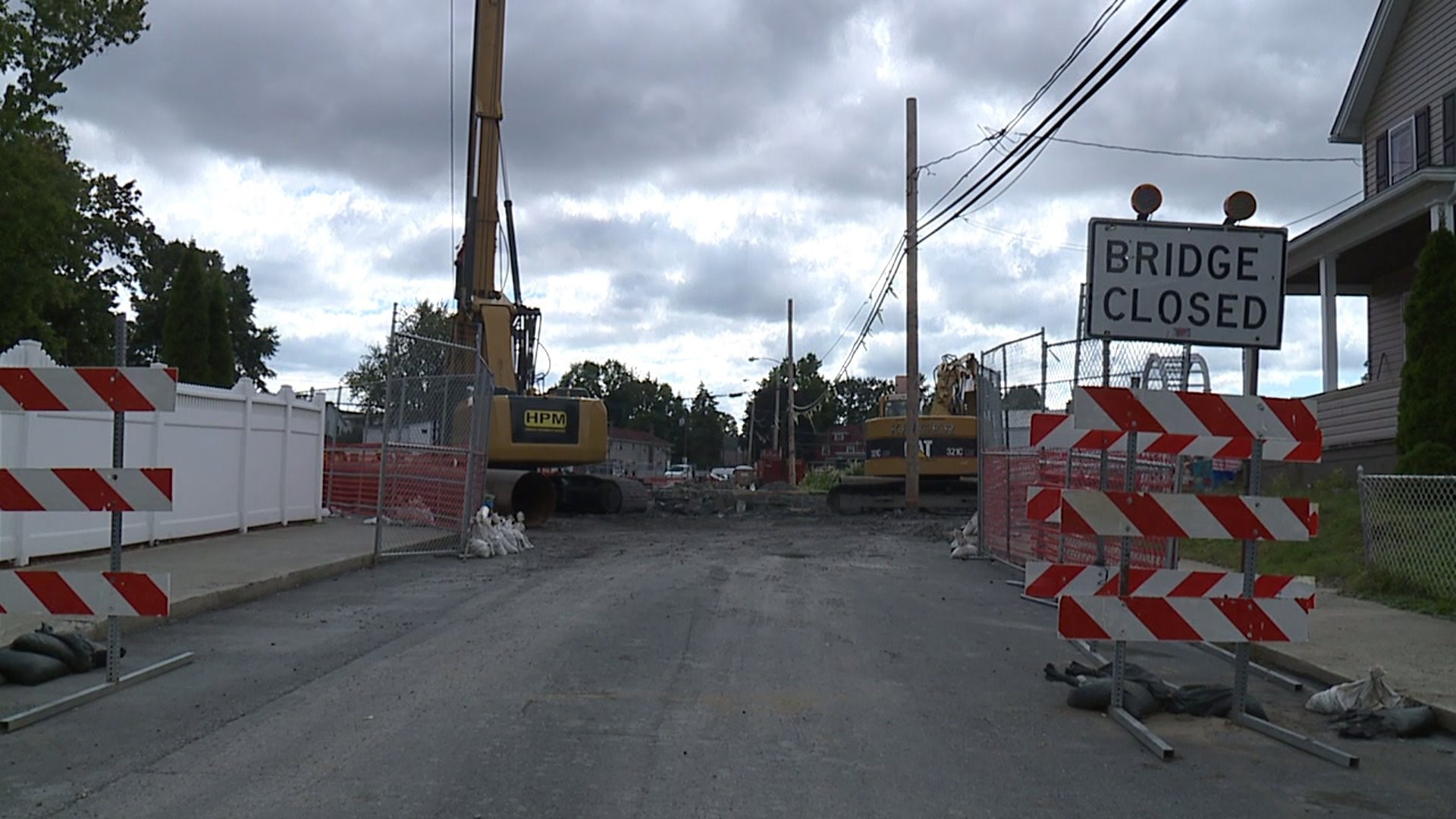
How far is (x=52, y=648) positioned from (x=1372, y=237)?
21228mm

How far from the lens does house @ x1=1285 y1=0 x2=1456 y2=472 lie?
65.9 feet

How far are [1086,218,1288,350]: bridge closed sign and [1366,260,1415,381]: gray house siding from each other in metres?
18.4

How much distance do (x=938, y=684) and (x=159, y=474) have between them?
484 cm

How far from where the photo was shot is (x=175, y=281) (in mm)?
39375

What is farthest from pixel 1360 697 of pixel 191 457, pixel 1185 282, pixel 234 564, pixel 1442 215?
pixel 1442 215

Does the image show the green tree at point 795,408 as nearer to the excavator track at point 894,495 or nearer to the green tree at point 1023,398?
the excavator track at point 894,495

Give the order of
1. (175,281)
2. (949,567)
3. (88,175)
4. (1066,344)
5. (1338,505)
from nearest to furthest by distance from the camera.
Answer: (1066,344) → (949,567) → (1338,505) → (88,175) → (175,281)

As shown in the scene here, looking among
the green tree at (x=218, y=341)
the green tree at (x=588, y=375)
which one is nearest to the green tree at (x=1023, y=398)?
the green tree at (x=218, y=341)

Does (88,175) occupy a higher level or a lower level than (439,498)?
higher

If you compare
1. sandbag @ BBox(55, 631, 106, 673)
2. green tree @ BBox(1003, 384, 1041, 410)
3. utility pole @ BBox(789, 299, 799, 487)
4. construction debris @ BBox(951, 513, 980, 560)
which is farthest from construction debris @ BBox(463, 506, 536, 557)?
utility pole @ BBox(789, 299, 799, 487)

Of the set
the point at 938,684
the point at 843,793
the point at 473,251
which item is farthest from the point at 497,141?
the point at 843,793

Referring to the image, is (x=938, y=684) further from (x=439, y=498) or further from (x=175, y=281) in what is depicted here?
(x=175, y=281)

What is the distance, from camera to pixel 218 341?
1575 inches

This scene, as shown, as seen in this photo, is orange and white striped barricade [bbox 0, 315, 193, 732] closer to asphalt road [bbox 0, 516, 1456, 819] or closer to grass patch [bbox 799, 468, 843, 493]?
asphalt road [bbox 0, 516, 1456, 819]
